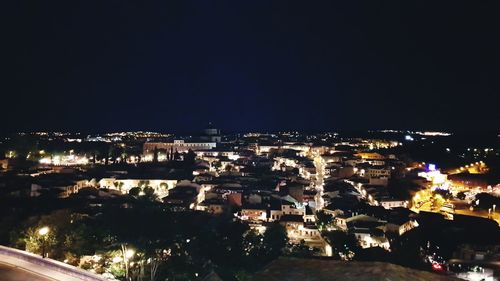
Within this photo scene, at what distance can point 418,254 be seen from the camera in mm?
14805

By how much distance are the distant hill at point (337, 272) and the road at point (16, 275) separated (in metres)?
5.02

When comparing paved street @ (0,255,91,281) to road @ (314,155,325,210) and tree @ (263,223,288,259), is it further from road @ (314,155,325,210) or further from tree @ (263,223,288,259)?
road @ (314,155,325,210)

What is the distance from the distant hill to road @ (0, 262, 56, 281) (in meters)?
5.02

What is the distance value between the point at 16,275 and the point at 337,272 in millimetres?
6178

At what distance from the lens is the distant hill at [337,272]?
3601mm

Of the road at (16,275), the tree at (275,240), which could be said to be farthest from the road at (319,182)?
the road at (16,275)

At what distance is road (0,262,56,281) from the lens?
294 inches

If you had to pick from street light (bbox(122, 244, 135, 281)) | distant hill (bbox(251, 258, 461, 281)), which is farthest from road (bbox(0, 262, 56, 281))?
distant hill (bbox(251, 258, 461, 281))

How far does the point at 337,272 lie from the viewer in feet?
12.9

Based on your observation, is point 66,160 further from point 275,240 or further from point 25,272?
point 25,272

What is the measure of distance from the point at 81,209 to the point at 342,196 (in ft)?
44.1

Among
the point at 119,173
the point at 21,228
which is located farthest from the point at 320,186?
the point at 21,228

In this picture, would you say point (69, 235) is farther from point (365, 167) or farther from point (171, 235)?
point (365, 167)

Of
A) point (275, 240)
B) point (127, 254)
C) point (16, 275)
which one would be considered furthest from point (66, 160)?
point (16, 275)
